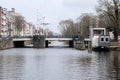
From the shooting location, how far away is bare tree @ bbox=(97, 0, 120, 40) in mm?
106688

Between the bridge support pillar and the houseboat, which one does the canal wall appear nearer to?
the bridge support pillar

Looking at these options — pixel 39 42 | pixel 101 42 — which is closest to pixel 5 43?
pixel 39 42

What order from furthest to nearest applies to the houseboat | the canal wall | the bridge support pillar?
1. the bridge support pillar
2. the canal wall
3. the houseboat

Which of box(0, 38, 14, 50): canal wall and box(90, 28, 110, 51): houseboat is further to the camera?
box(0, 38, 14, 50): canal wall

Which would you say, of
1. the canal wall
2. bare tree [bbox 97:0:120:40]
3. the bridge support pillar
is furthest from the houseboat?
the bridge support pillar

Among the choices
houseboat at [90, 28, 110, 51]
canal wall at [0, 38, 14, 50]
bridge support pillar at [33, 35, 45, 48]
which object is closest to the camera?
houseboat at [90, 28, 110, 51]

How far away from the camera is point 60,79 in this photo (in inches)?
1329

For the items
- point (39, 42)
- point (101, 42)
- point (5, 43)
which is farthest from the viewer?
point (39, 42)

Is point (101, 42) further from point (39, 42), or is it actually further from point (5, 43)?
point (39, 42)

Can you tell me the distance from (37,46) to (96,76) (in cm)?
12545

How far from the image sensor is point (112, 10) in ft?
354

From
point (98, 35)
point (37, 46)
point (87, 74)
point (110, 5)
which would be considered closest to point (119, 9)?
point (110, 5)

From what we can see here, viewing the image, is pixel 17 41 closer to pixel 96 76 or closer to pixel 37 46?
pixel 37 46

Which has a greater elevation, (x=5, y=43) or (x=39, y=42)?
(x=5, y=43)
